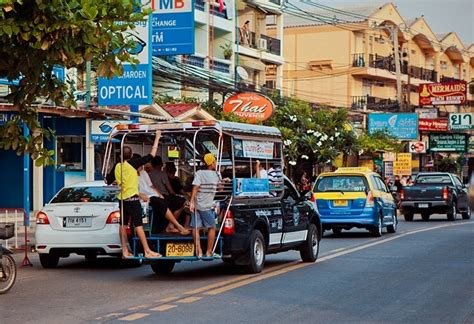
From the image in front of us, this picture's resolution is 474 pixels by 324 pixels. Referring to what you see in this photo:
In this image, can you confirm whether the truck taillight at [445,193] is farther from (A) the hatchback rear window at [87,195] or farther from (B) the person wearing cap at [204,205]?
(B) the person wearing cap at [204,205]

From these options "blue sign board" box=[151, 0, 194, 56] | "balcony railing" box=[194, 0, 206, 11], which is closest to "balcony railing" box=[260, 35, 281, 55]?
"balcony railing" box=[194, 0, 206, 11]

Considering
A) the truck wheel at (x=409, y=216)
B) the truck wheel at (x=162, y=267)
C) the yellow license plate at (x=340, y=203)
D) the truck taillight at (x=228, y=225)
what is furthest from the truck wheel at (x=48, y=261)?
the truck wheel at (x=409, y=216)

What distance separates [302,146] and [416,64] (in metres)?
34.4

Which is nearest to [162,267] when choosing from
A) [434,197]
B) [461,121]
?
[434,197]

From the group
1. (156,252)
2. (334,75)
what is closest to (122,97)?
(156,252)

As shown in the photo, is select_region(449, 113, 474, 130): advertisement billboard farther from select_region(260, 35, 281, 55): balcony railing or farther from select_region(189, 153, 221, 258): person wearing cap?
select_region(189, 153, 221, 258): person wearing cap

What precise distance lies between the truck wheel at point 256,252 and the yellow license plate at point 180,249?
928 mm

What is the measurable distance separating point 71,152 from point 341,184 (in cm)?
1040

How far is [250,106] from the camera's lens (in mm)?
34656

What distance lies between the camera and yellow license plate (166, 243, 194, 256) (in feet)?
46.4

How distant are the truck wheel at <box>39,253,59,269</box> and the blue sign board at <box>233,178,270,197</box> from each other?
12.5 ft

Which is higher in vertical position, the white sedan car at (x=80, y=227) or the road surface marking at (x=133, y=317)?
the white sedan car at (x=80, y=227)

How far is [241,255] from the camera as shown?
47.1 ft

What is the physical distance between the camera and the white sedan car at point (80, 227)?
1551 cm
